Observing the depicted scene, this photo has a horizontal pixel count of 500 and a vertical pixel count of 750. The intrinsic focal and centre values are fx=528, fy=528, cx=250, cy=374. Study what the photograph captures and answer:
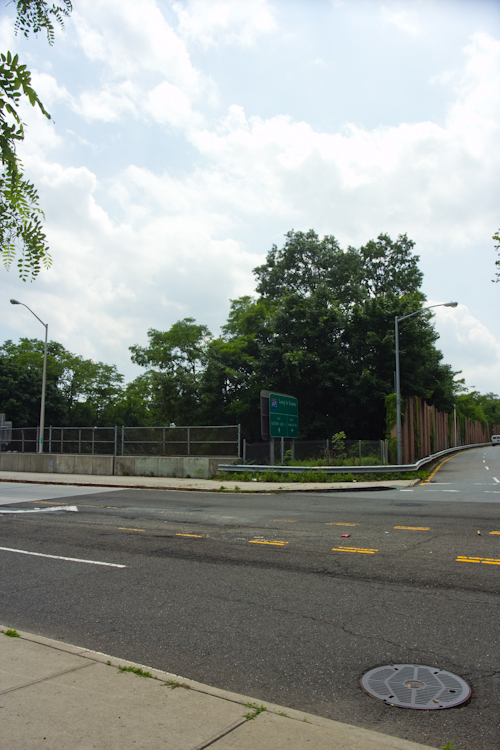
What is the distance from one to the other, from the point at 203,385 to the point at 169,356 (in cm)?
827

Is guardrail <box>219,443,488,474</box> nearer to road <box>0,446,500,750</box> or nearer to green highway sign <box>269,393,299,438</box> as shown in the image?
green highway sign <box>269,393,299,438</box>

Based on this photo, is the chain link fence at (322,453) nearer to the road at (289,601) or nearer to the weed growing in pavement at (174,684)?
the road at (289,601)

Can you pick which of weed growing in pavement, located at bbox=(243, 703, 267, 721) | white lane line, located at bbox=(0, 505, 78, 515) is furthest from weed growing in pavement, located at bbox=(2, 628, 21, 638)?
white lane line, located at bbox=(0, 505, 78, 515)

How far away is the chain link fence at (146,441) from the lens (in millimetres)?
26422

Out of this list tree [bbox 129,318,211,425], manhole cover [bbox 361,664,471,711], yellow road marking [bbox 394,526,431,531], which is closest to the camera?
manhole cover [bbox 361,664,471,711]

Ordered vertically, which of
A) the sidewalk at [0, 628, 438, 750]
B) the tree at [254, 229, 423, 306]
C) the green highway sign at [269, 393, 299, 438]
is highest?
the tree at [254, 229, 423, 306]

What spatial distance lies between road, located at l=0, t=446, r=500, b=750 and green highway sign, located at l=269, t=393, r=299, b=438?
513 inches

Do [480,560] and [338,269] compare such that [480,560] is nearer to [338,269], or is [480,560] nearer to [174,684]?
[174,684]

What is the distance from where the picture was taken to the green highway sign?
25766mm

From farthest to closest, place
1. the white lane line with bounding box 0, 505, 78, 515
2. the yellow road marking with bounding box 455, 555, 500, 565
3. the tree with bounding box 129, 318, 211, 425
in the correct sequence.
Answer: the tree with bounding box 129, 318, 211, 425 → the white lane line with bounding box 0, 505, 78, 515 → the yellow road marking with bounding box 455, 555, 500, 565

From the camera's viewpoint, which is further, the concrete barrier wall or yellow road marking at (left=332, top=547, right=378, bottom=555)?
the concrete barrier wall

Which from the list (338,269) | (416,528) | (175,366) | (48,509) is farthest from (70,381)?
(416,528)

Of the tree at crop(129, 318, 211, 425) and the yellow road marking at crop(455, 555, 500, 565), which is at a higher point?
the tree at crop(129, 318, 211, 425)

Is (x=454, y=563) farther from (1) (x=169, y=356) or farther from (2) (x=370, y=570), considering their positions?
(1) (x=169, y=356)
